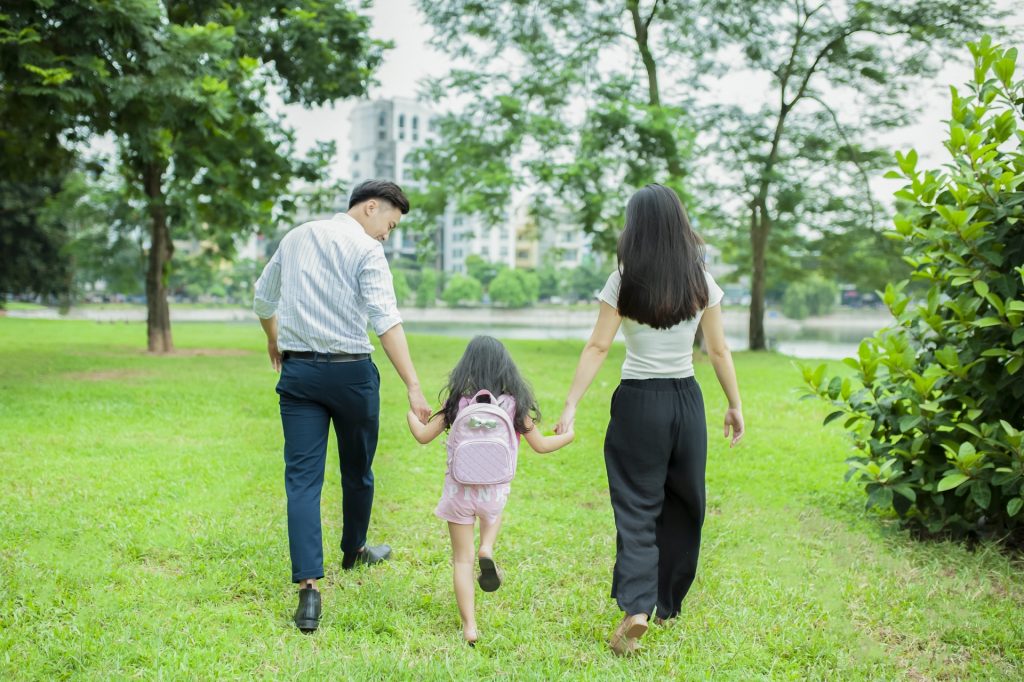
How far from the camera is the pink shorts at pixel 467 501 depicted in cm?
363

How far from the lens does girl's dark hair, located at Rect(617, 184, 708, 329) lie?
11.4 feet

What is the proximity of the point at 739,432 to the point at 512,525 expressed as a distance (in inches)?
80.0

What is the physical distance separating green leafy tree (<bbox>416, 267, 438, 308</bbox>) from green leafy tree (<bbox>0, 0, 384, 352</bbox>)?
137 feet

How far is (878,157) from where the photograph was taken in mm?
22391

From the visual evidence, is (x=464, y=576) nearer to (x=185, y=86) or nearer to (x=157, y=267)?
(x=185, y=86)

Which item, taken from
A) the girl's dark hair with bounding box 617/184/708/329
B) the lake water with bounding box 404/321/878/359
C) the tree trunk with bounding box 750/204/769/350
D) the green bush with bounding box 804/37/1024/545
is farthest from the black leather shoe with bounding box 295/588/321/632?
the tree trunk with bounding box 750/204/769/350

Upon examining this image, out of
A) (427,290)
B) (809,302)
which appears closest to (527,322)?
(427,290)

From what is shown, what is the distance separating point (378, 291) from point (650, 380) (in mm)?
1293

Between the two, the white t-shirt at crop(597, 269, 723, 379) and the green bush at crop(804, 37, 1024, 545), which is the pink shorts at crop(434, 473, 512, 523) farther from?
the green bush at crop(804, 37, 1024, 545)

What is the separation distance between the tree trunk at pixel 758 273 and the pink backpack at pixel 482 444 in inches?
833

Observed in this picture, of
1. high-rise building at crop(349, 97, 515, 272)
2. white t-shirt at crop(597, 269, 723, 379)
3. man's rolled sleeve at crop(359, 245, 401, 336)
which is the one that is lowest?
white t-shirt at crop(597, 269, 723, 379)

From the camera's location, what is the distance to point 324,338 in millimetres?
3797

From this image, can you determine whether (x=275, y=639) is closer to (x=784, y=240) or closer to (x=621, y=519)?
(x=621, y=519)

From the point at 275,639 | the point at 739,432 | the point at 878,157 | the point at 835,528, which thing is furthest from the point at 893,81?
the point at 275,639
